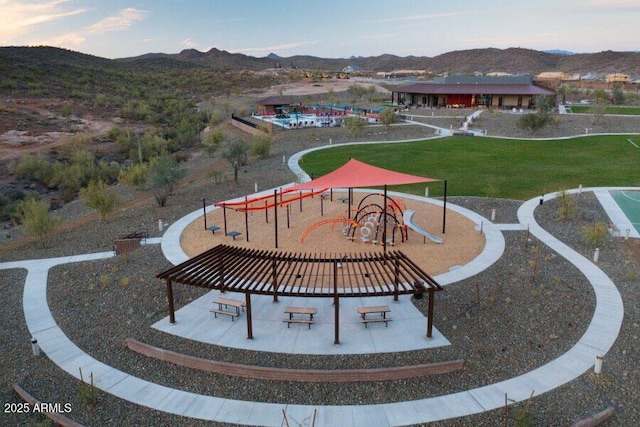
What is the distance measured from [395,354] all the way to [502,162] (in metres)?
25.9

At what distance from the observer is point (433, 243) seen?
688 inches

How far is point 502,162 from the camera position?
3256 cm

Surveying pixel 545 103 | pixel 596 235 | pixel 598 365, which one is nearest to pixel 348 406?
pixel 598 365

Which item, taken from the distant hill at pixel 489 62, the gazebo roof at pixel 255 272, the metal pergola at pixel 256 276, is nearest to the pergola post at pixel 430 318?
the metal pergola at pixel 256 276

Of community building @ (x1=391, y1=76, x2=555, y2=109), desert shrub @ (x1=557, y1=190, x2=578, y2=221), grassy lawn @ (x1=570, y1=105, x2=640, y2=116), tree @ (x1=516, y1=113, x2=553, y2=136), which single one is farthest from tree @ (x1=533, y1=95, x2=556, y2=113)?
desert shrub @ (x1=557, y1=190, x2=578, y2=221)

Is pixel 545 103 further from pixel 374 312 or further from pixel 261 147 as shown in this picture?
pixel 374 312

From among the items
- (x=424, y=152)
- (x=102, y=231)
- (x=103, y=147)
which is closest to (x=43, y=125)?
(x=103, y=147)

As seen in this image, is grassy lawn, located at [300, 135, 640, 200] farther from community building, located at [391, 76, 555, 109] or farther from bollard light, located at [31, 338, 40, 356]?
community building, located at [391, 76, 555, 109]

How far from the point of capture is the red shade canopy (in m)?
16.8

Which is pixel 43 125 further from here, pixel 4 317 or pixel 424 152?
pixel 4 317

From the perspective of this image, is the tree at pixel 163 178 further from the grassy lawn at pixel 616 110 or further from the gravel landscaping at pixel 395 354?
the grassy lawn at pixel 616 110

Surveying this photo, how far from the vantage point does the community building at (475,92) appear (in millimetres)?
61031

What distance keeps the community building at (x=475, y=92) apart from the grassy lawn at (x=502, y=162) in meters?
21.7

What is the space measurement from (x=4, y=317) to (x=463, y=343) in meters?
12.6
